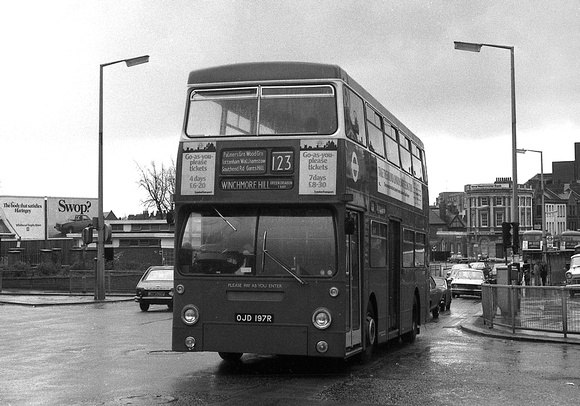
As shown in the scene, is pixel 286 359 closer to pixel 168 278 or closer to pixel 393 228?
pixel 393 228

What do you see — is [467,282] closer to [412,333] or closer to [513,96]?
[513,96]

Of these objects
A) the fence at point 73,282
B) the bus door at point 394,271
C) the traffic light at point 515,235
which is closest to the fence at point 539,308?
the bus door at point 394,271

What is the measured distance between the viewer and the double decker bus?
11992 millimetres

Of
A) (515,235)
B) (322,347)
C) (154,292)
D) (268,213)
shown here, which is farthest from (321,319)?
(154,292)

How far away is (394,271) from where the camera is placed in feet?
53.1

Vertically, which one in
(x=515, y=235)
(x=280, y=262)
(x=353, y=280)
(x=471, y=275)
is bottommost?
(x=471, y=275)

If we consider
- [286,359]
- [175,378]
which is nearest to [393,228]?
[286,359]

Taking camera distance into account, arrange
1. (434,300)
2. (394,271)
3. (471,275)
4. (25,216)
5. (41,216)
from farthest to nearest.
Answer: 1. (41,216)
2. (25,216)
3. (471,275)
4. (434,300)
5. (394,271)

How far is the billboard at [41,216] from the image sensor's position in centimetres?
7900

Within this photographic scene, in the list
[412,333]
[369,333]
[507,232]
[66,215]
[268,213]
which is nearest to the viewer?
[268,213]

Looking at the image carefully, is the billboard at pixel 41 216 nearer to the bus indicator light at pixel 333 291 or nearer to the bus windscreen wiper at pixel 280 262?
the bus windscreen wiper at pixel 280 262

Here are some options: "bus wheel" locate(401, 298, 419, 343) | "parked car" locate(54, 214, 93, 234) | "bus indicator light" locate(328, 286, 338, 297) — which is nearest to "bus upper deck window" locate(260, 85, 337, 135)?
"bus indicator light" locate(328, 286, 338, 297)

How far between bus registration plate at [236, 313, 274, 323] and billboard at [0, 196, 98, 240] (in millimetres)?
70253

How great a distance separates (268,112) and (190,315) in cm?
310
